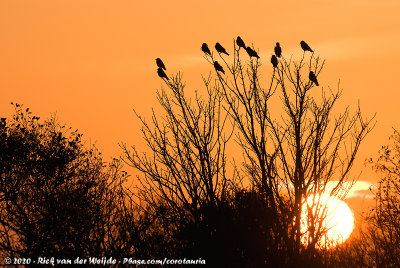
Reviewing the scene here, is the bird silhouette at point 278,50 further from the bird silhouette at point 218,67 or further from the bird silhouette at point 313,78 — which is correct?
the bird silhouette at point 218,67

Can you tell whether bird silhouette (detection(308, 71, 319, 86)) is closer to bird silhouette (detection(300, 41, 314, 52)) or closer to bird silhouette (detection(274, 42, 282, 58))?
bird silhouette (detection(274, 42, 282, 58))

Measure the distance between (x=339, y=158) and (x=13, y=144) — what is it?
17905 mm

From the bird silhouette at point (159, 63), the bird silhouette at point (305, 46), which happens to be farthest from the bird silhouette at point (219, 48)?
the bird silhouette at point (305, 46)

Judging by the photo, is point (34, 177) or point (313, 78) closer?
point (313, 78)

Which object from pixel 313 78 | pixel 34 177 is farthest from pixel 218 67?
pixel 34 177

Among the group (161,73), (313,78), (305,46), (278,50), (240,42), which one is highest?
(305,46)

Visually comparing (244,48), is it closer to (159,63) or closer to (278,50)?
(278,50)

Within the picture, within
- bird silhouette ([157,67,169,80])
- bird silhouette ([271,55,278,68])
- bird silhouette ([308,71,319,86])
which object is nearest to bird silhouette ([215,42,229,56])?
bird silhouette ([271,55,278,68])

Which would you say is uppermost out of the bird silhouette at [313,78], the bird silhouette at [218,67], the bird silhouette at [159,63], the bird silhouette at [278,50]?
the bird silhouette at [278,50]

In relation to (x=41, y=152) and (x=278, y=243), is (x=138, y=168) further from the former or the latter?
(x=41, y=152)

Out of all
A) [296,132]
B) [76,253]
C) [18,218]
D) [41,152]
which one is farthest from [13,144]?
[296,132]

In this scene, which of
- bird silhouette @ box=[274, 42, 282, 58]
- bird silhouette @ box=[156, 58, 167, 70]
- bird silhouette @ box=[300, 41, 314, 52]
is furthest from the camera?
bird silhouette @ box=[300, 41, 314, 52]

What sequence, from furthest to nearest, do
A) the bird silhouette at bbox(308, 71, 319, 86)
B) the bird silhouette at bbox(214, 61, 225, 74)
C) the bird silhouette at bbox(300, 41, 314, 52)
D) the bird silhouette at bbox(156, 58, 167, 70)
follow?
1. the bird silhouette at bbox(300, 41, 314, 52)
2. the bird silhouette at bbox(156, 58, 167, 70)
3. the bird silhouette at bbox(214, 61, 225, 74)
4. the bird silhouette at bbox(308, 71, 319, 86)

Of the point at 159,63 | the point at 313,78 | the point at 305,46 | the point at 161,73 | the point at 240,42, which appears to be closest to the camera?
the point at 313,78
